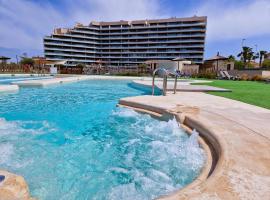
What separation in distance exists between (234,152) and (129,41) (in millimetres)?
81416

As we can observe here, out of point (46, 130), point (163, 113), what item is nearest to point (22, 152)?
point (46, 130)

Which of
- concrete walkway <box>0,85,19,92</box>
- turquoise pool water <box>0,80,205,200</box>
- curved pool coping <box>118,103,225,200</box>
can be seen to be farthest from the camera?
concrete walkway <box>0,85,19,92</box>

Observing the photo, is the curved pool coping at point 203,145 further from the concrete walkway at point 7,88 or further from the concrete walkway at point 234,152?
the concrete walkway at point 7,88

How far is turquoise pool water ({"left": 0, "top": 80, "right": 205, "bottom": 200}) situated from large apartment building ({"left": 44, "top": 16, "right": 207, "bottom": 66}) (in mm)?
69702

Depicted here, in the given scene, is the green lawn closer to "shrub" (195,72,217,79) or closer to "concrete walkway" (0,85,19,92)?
"concrete walkway" (0,85,19,92)

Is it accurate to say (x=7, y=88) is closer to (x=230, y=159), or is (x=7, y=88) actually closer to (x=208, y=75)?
(x=230, y=159)

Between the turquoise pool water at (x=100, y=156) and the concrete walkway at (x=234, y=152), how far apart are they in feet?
1.56

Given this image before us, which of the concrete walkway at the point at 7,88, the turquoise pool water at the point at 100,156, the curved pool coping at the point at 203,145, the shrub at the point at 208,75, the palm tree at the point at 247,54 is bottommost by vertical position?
the turquoise pool water at the point at 100,156

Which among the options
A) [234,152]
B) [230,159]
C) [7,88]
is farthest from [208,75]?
[230,159]

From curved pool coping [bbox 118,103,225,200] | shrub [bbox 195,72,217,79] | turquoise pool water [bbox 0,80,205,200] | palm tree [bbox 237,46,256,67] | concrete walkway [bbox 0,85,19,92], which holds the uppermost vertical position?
palm tree [bbox 237,46,256,67]

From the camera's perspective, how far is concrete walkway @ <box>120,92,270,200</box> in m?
2.11

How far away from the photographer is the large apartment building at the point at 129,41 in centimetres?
7225

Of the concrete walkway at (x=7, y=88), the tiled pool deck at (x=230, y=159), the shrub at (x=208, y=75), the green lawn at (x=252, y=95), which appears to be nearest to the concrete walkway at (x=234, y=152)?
the tiled pool deck at (x=230, y=159)

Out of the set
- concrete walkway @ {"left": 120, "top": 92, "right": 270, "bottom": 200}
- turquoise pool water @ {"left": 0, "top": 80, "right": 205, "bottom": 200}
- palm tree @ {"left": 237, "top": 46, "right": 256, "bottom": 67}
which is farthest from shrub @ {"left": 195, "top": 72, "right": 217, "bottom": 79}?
palm tree @ {"left": 237, "top": 46, "right": 256, "bottom": 67}
